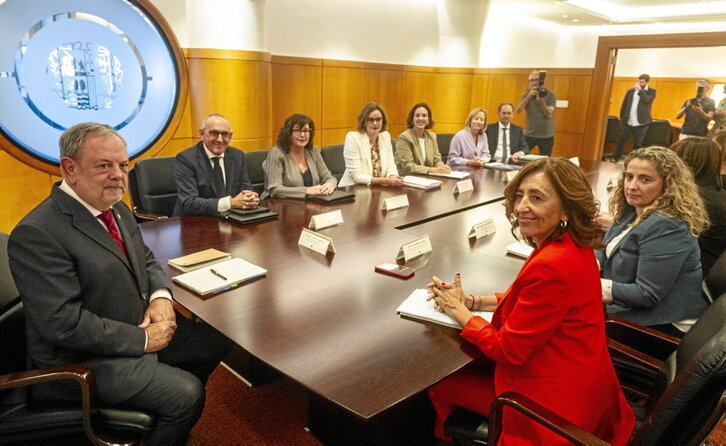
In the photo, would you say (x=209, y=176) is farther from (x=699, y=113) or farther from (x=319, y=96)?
(x=699, y=113)

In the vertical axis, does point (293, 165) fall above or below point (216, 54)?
below

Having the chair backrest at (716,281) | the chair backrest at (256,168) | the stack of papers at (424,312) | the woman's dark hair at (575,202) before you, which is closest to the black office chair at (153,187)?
the chair backrest at (256,168)

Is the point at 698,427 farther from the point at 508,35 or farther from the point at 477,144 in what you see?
the point at 508,35

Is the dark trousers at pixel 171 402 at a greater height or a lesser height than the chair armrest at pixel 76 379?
lesser

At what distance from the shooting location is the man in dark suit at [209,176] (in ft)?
8.92

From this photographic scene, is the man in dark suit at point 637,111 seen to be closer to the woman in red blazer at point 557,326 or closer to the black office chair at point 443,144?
the black office chair at point 443,144

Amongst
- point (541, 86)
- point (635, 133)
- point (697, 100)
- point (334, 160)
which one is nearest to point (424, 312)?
point (334, 160)

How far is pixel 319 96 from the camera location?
635 centimetres

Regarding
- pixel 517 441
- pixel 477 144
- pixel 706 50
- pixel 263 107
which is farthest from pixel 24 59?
pixel 706 50

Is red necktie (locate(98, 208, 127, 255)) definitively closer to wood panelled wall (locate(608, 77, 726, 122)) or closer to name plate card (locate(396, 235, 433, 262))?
name plate card (locate(396, 235, 433, 262))

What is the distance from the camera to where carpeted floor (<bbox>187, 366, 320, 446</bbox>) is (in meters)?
2.04

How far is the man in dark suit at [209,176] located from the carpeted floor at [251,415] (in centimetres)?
91

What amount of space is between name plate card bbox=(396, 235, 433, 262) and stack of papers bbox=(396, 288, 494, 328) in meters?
0.41

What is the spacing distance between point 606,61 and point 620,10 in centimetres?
79
